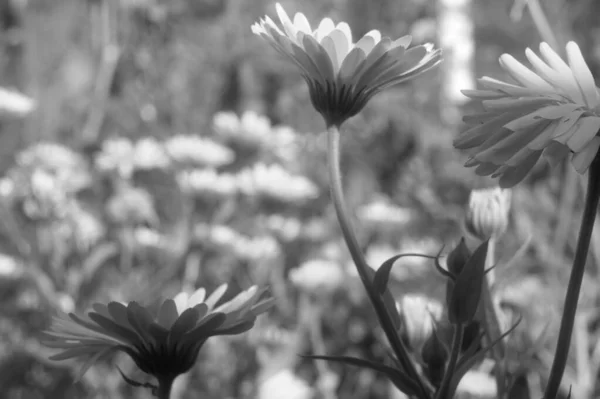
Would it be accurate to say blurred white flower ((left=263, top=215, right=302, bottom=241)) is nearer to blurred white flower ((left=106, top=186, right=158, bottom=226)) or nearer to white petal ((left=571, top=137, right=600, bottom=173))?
blurred white flower ((left=106, top=186, right=158, bottom=226))

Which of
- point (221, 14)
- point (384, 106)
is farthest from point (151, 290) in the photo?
point (221, 14)

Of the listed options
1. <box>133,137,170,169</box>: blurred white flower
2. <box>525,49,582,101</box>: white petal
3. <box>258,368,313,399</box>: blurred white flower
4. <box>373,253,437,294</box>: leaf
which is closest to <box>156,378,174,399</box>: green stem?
<box>373,253,437,294</box>: leaf

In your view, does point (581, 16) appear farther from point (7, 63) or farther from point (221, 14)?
point (7, 63)

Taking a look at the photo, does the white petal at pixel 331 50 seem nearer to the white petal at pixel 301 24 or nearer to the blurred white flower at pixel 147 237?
the white petal at pixel 301 24

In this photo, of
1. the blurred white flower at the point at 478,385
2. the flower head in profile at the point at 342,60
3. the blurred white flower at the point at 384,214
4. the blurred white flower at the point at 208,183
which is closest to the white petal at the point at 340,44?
the flower head in profile at the point at 342,60

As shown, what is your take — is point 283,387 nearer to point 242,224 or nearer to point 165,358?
point 242,224

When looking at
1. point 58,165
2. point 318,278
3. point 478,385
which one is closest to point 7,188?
point 58,165
